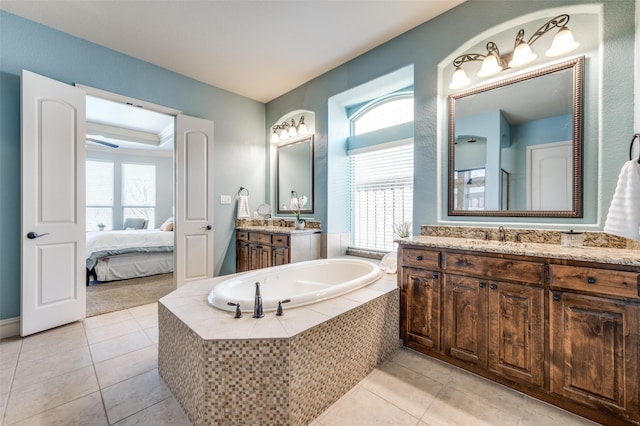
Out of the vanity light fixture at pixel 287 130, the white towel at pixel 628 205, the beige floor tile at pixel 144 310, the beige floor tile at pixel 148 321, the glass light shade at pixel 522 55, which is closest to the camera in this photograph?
the white towel at pixel 628 205

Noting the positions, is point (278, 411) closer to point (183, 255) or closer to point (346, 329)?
point (346, 329)

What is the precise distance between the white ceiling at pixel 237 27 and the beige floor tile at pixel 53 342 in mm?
2877

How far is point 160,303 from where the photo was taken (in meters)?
1.73

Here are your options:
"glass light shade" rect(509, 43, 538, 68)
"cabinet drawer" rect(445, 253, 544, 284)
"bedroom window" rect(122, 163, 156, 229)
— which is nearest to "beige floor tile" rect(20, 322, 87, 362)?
"cabinet drawer" rect(445, 253, 544, 284)

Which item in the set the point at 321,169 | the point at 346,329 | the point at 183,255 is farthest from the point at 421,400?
the point at 183,255

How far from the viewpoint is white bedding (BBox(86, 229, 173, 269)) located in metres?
3.91

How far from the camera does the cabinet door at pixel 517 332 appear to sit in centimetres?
151

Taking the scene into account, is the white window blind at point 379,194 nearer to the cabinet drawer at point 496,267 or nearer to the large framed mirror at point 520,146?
the large framed mirror at point 520,146

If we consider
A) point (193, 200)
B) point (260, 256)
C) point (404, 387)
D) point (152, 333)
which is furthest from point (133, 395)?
point (193, 200)

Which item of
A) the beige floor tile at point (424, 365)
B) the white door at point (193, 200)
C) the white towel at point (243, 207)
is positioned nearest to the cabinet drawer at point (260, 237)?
the white towel at point (243, 207)

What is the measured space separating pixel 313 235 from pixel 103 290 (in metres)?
3.00

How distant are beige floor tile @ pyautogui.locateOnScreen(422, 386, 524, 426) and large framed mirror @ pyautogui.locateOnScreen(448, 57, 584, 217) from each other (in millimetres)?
1312

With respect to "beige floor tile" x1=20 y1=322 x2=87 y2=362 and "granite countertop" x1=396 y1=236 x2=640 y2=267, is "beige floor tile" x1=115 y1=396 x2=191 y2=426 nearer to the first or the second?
"beige floor tile" x1=20 y1=322 x2=87 y2=362

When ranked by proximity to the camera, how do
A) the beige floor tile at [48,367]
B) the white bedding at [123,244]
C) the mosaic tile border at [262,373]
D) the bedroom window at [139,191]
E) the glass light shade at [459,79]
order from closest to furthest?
the mosaic tile border at [262,373], the beige floor tile at [48,367], the glass light shade at [459,79], the white bedding at [123,244], the bedroom window at [139,191]
